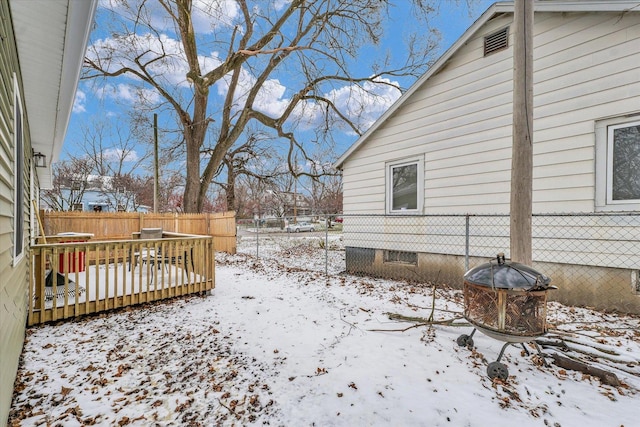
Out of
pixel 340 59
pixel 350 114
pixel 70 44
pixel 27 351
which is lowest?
pixel 27 351

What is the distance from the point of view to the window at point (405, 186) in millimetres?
5914

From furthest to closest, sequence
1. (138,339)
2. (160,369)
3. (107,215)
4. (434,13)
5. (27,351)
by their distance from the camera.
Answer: (107,215), (434,13), (138,339), (27,351), (160,369)

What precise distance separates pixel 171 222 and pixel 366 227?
859cm

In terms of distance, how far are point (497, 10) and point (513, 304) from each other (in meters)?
4.97

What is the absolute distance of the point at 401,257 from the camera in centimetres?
630

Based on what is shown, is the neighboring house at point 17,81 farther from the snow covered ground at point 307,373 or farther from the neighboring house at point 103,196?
the neighboring house at point 103,196

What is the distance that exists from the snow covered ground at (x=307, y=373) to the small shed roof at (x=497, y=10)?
13.2 feet

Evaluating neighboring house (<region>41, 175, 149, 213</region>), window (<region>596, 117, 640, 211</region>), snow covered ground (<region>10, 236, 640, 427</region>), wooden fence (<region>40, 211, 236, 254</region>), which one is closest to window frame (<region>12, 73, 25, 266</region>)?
snow covered ground (<region>10, 236, 640, 427</region>)

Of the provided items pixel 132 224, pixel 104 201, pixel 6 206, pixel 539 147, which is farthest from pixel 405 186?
pixel 104 201

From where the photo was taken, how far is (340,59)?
34.1 ft

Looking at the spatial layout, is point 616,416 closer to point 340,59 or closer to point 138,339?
point 138,339

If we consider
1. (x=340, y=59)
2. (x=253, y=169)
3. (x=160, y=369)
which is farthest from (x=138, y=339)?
(x=253, y=169)

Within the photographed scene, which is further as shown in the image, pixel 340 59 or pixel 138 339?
pixel 340 59

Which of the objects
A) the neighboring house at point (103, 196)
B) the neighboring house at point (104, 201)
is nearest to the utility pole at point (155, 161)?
the neighboring house at point (103, 196)
